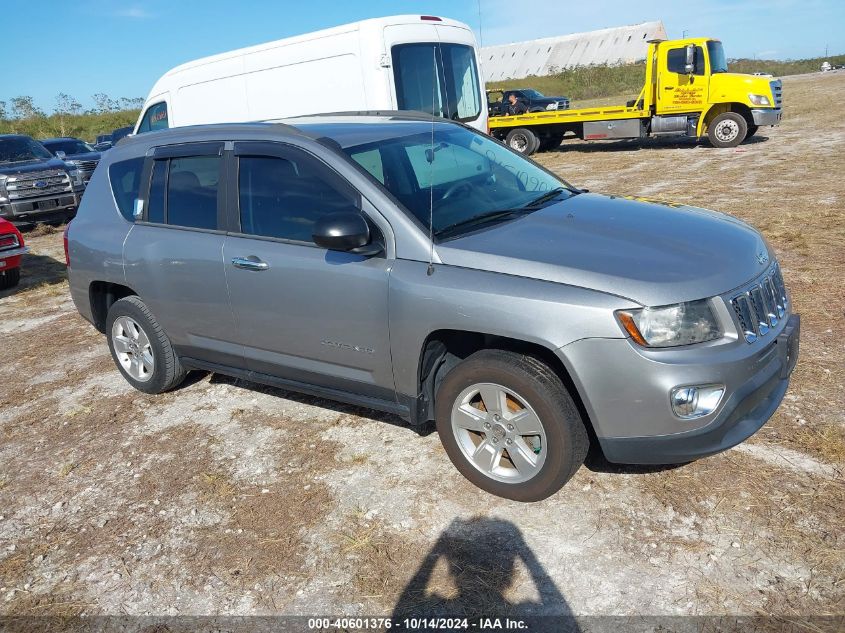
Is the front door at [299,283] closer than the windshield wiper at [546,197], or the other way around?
the front door at [299,283]

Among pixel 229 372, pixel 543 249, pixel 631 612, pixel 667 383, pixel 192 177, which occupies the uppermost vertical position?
pixel 192 177

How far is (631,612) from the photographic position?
2.63m

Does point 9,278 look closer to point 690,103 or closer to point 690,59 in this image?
point 690,59

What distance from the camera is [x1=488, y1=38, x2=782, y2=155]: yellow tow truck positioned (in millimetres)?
16266

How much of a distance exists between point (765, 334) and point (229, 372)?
3114 millimetres

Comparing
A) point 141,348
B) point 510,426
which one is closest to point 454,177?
point 510,426

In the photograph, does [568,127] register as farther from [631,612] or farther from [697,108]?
[631,612]

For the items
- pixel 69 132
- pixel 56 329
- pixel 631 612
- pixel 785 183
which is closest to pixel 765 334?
pixel 631 612

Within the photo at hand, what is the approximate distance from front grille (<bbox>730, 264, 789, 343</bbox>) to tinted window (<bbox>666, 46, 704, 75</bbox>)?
48.3 feet

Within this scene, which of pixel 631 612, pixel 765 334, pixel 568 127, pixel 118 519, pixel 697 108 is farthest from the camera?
pixel 568 127

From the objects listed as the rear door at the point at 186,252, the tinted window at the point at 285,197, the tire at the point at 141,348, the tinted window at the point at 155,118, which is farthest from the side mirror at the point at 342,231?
the tinted window at the point at 155,118

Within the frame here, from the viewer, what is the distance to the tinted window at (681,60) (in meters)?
16.3

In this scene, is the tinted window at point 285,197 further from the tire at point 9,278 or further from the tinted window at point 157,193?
the tire at point 9,278

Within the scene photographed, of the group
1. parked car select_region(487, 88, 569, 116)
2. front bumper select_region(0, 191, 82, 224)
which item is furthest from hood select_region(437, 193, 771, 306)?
parked car select_region(487, 88, 569, 116)
